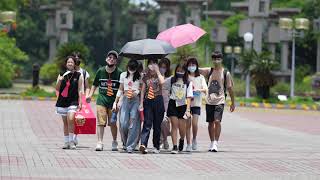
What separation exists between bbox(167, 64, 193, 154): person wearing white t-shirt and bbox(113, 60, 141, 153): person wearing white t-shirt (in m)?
0.65

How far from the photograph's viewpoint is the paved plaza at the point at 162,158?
41.4 feet

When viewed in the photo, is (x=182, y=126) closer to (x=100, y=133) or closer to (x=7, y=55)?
(x=100, y=133)

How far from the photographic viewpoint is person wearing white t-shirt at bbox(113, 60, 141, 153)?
1608cm

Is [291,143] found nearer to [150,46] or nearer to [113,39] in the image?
[150,46]

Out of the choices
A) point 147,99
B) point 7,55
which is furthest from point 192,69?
point 7,55

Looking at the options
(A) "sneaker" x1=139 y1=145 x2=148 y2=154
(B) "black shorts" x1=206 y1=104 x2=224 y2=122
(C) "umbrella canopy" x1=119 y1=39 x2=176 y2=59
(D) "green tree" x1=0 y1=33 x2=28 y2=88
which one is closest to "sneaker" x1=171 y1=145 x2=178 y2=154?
(A) "sneaker" x1=139 y1=145 x2=148 y2=154

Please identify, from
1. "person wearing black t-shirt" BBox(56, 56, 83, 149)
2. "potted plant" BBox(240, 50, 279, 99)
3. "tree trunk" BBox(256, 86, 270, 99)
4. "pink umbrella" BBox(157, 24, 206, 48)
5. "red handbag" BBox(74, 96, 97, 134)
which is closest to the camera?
"person wearing black t-shirt" BBox(56, 56, 83, 149)

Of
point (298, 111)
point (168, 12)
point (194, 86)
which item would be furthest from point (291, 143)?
point (168, 12)

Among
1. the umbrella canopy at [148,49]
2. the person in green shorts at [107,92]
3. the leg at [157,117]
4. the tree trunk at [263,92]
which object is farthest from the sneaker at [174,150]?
the tree trunk at [263,92]

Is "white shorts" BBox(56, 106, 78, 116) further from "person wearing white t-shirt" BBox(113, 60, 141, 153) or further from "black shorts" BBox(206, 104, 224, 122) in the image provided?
"black shorts" BBox(206, 104, 224, 122)

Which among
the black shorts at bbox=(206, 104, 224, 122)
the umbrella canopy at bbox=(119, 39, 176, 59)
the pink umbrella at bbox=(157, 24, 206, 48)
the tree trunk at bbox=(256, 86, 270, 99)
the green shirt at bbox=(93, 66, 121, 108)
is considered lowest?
the tree trunk at bbox=(256, 86, 270, 99)

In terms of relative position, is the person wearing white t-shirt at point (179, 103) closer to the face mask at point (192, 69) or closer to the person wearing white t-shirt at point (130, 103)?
the face mask at point (192, 69)

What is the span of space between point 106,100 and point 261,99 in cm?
2563

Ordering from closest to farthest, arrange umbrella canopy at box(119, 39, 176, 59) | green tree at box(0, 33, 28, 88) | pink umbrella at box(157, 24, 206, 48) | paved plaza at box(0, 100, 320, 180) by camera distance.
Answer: paved plaza at box(0, 100, 320, 180) → umbrella canopy at box(119, 39, 176, 59) → pink umbrella at box(157, 24, 206, 48) → green tree at box(0, 33, 28, 88)
